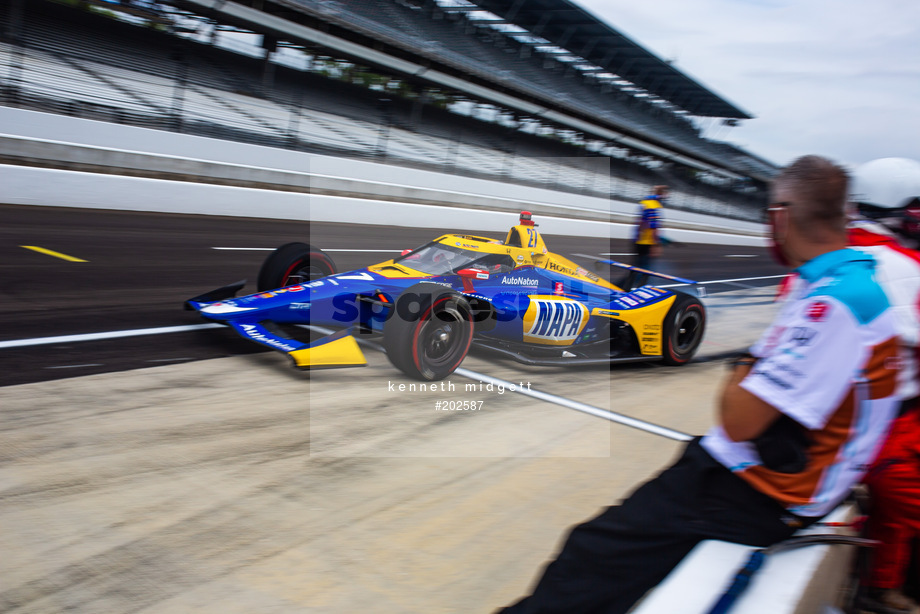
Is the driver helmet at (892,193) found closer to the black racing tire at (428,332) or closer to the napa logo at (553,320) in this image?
the black racing tire at (428,332)

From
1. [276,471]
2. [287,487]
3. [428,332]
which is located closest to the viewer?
[287,487]

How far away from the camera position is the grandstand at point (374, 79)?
566 inches

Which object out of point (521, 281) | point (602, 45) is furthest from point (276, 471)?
point (602, 45)

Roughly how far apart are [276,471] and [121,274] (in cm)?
427

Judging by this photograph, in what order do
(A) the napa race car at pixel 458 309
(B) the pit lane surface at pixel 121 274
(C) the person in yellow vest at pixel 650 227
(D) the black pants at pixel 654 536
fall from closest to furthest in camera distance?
(D) the black pants at pixel 654 536 < (B) the pit lane surface at pixel 121 274 < (A) the napa race car at pixel 458 309 < (C) the person in yellow vest at pixel 650 227

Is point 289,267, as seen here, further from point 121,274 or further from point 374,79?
point 374,79

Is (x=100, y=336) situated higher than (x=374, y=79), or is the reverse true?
(x=374, y=79)

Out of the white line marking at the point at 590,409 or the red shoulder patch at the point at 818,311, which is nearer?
the red shoulder patch at the point at 818,311

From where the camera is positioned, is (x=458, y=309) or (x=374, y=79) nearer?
(x=458, y=309)

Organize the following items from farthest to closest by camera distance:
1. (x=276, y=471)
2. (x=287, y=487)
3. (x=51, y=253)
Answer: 1. (x=51, y=253)
2. (x=276, y=471)
3. (x=287, y=487)

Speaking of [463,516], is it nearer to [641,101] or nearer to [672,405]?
[672,405]

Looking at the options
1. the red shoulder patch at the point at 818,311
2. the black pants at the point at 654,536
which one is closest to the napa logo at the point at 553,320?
the black pants at the point at 654,536

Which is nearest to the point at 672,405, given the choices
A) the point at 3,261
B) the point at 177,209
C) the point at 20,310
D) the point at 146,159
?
the point at 20,310

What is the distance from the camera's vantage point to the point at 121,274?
6.40 meters
